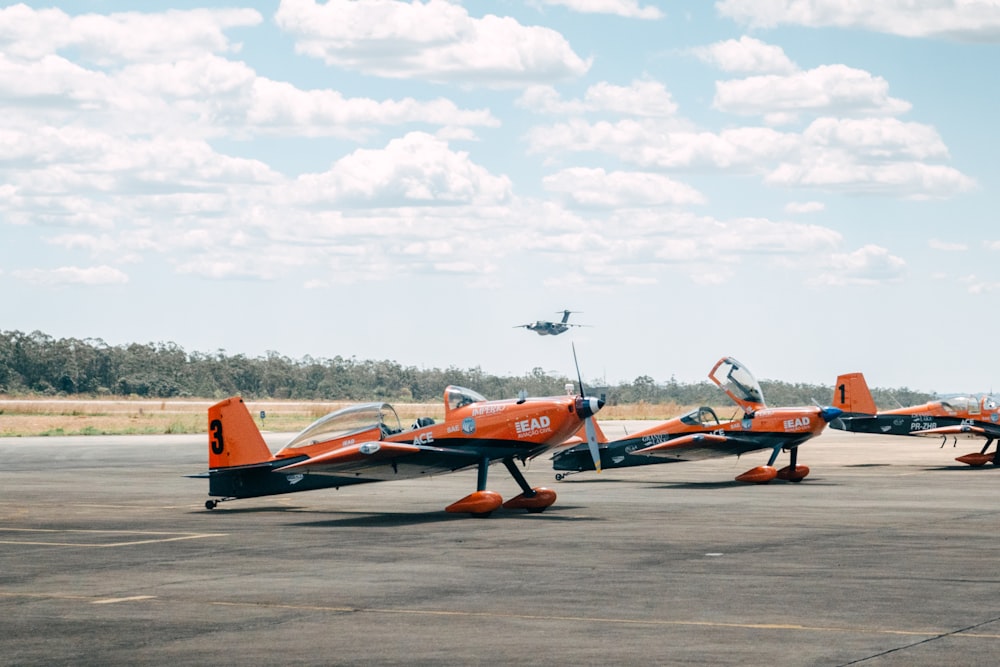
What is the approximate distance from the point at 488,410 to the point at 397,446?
197 cm

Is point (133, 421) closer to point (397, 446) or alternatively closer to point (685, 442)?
point (685, 442)

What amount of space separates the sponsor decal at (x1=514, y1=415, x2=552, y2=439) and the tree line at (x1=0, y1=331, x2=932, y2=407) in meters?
113

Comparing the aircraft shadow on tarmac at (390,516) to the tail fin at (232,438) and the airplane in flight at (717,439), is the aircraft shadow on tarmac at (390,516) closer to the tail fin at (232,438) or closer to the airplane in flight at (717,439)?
the tail fin at (232,438)

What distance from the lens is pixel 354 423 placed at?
24188mm

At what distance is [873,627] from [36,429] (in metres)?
60.0

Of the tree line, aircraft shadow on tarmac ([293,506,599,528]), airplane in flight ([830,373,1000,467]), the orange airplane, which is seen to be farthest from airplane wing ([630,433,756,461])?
the tree line

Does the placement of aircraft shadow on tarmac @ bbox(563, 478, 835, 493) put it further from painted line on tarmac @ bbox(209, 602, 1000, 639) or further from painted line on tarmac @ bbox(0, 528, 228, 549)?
painted line on tarmac @ bbox(209, 602, 1000, 639)

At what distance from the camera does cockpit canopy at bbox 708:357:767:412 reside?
106 feet

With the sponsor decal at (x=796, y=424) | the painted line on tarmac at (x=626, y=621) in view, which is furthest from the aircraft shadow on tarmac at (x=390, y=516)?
the painted line on tarmac at (x=626, y=621)

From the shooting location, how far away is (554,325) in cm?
12175

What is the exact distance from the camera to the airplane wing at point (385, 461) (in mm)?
22141

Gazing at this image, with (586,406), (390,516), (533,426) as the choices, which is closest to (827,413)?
(586,406)

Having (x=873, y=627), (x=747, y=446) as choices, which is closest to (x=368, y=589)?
(x=873, y=627)

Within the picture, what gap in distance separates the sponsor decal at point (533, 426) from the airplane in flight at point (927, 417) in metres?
17.2
